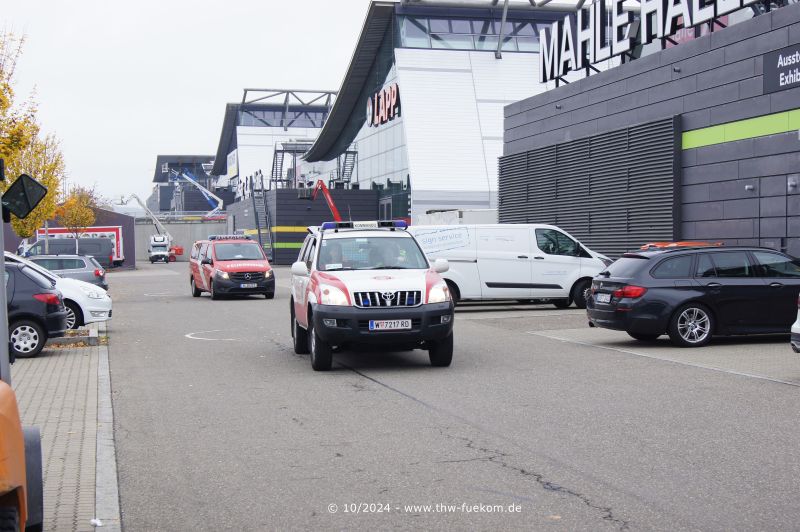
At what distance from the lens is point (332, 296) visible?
12.1 meters

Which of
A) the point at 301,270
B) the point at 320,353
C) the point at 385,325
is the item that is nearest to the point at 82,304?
the point at 301,270

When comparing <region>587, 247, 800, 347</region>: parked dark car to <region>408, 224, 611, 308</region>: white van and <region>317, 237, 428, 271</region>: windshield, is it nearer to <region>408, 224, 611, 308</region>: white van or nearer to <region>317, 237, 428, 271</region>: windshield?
<region>317, 237, 428, 271</region>: windshield

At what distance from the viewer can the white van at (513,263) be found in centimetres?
2319

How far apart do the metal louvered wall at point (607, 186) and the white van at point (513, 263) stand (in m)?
2.82

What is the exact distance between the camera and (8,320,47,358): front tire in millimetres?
14656

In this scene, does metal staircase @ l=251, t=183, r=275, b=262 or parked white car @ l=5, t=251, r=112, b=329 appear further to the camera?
metal staircase @ l=251, t=183, r=275, b=262

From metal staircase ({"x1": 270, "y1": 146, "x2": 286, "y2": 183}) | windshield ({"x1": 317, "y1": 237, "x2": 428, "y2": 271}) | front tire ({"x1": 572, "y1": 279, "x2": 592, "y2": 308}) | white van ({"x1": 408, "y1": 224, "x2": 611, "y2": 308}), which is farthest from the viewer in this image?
metal staircase ({"x1": 270, "y1": 146, "x2": 286, "y2": 183})

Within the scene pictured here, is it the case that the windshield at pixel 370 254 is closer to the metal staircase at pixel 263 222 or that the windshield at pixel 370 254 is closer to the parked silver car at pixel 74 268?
the parked silver car at pixel 74 268

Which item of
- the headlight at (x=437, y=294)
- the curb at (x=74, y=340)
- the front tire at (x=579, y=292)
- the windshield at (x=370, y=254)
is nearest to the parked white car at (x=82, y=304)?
the curb at (x=74, y=340)

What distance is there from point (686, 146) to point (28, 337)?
15923 mm

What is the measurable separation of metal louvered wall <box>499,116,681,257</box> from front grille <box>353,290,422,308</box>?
13864 millimetres

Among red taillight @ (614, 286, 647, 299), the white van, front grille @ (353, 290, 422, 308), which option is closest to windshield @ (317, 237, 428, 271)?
front grille @ (353, 290, 422, 308)

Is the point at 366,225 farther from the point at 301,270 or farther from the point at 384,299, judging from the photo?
the point at 384,299

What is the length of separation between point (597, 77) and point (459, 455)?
74.6ft
